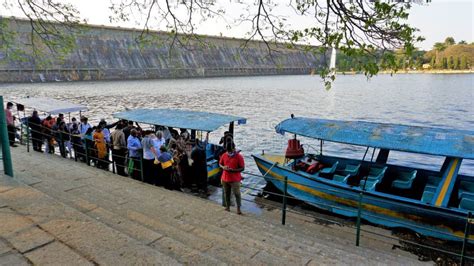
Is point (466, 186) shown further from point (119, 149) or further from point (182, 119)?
point (119, 149)

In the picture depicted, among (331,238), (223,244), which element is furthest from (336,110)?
(223,244)

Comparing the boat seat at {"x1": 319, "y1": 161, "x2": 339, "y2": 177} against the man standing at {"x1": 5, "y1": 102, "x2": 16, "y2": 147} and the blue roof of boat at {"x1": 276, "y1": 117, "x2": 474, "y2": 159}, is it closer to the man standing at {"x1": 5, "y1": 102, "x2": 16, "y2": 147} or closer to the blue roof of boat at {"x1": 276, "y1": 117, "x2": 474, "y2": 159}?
the blue roof of boat at {"x1": 276, "y1": 117, "x2": 474, "y2": 159}

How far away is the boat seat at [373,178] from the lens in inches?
377

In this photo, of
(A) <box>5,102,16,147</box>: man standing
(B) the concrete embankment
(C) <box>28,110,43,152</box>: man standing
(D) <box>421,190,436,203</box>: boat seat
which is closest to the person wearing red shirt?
(B) the concrete embankment

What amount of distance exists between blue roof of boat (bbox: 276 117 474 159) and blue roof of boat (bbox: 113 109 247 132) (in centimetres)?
213

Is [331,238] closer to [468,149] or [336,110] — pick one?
[468,149]

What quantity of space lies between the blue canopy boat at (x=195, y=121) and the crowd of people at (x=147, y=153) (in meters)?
0.35

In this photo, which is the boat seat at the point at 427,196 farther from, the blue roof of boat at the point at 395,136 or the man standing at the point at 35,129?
the man standing at the point at 35,129

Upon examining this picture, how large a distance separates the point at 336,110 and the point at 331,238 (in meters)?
31.7

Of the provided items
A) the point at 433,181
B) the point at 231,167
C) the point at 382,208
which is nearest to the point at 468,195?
the point at 433,181

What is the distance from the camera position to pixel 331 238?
24.3 ft

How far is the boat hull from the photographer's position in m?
7.81

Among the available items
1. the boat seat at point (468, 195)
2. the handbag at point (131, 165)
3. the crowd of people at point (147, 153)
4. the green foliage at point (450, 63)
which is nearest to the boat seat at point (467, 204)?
the boat seat at point (468, 195)

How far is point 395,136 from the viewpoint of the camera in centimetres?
909
